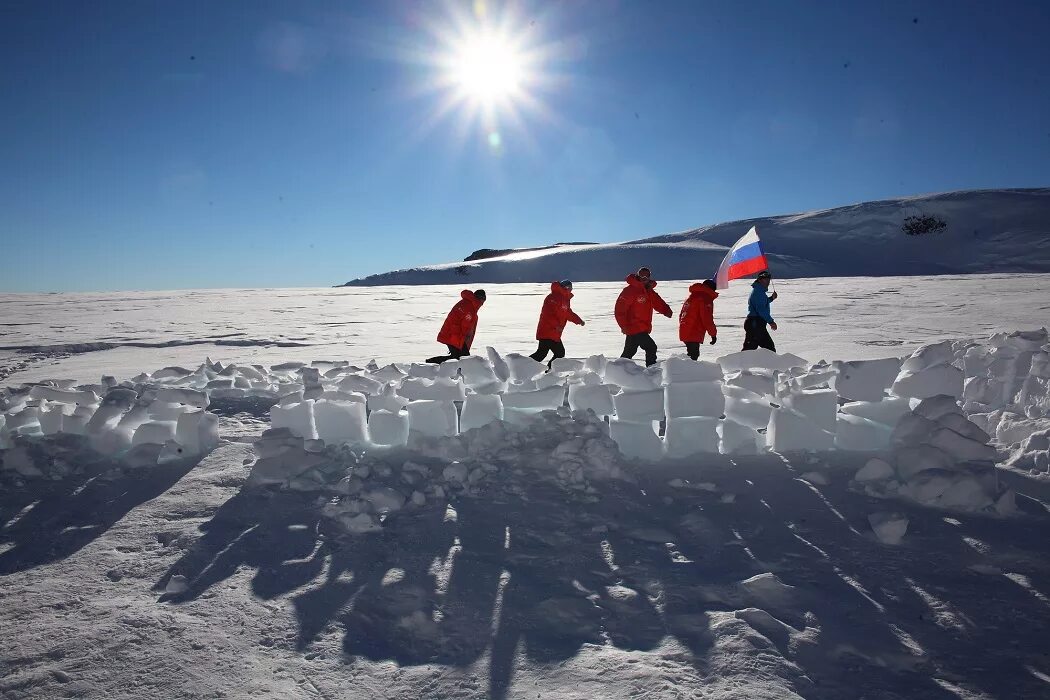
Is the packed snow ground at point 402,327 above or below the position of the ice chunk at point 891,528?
above

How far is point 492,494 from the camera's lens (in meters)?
3.35

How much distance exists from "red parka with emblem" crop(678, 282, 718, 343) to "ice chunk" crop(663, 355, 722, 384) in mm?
3364

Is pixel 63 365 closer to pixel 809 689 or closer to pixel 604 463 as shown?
pixel 604 463

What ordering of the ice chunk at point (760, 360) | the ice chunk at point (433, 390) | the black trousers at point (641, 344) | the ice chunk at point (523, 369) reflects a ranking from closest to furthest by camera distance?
the ice chunk at point (433, 390) → the ice chunk at point (523, 369) → the ice chunk at point (760, 360) → the black trousers at point (641, 344)

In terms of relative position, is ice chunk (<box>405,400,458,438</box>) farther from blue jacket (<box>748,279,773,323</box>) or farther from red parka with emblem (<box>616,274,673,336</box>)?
blue jacket (<box>748,279,773,323</box>)

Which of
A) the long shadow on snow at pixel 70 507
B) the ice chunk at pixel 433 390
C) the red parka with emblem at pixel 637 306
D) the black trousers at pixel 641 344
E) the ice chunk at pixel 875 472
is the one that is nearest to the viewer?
the long shadow on snow at pixel 70 507

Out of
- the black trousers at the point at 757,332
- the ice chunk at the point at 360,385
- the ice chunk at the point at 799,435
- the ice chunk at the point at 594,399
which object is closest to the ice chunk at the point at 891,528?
the ice chunk at the point at 799,435

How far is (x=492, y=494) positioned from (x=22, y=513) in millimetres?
2322

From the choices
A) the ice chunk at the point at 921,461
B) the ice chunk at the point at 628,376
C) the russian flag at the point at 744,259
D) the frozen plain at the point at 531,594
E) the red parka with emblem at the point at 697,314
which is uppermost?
the russian flag at the point at 744,259

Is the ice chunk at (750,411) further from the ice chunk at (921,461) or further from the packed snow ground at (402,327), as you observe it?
the packed snow ground at (402,327)

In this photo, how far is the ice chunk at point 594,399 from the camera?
13.6 ft

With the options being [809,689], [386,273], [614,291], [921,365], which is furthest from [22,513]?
[386,273]

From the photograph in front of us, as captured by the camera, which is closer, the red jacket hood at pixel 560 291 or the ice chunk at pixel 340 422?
the ice chunk at pixel 340 422

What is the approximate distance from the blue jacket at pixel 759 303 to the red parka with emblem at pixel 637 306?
42.5 inches
